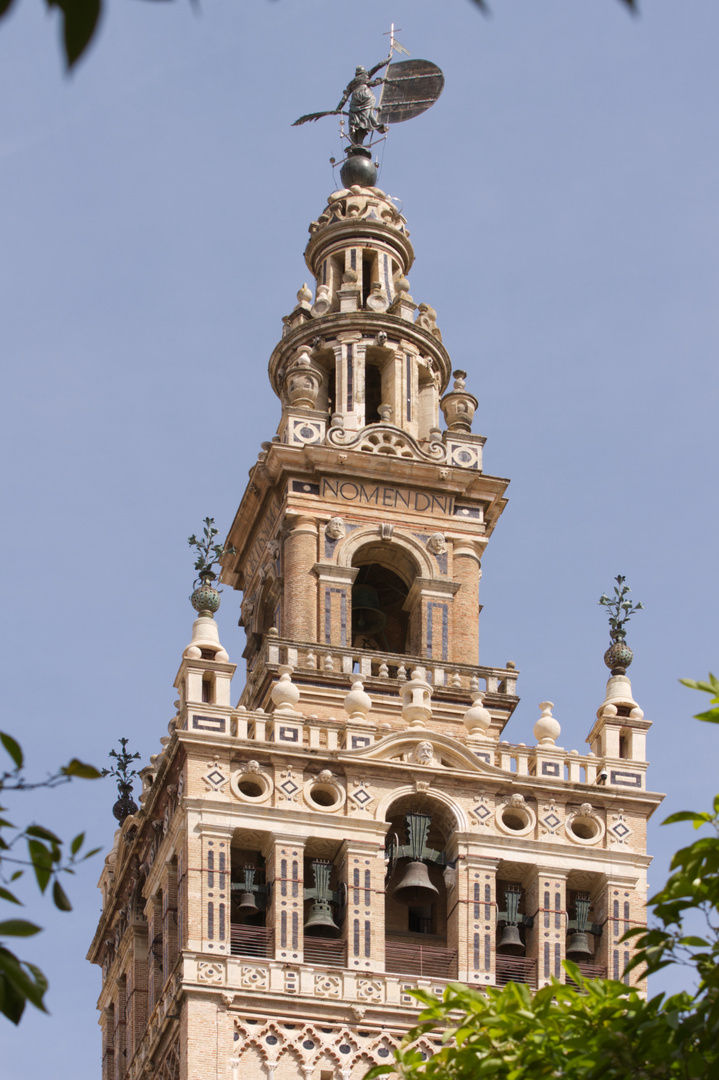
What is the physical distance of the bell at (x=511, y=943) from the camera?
130 feet

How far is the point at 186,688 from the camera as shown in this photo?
1618 inches

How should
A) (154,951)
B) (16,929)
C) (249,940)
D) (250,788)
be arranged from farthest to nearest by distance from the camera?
1. (154,951)
2. (250,788)
3. (249,940)
4. (16,929)

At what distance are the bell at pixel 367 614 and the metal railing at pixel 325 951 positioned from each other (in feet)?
30.8

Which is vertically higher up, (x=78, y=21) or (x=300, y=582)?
(x=300, y=582)

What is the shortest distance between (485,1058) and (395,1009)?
712 inches

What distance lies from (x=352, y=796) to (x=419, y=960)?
9.99 feet

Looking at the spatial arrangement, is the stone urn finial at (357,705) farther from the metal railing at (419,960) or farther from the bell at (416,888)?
the metal railing at (419,960)

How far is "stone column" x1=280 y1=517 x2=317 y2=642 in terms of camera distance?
44062 millimetres

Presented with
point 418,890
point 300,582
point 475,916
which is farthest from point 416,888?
point 300,582

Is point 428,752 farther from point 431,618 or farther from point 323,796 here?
point 431,618

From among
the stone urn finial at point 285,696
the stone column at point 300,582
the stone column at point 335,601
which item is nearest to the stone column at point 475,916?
the stone urn finial at point 285,696

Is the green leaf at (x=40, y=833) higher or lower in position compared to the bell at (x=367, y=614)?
lower

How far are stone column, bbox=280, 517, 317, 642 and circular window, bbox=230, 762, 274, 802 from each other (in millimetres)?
4354

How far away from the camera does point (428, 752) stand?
40938 millimetres
